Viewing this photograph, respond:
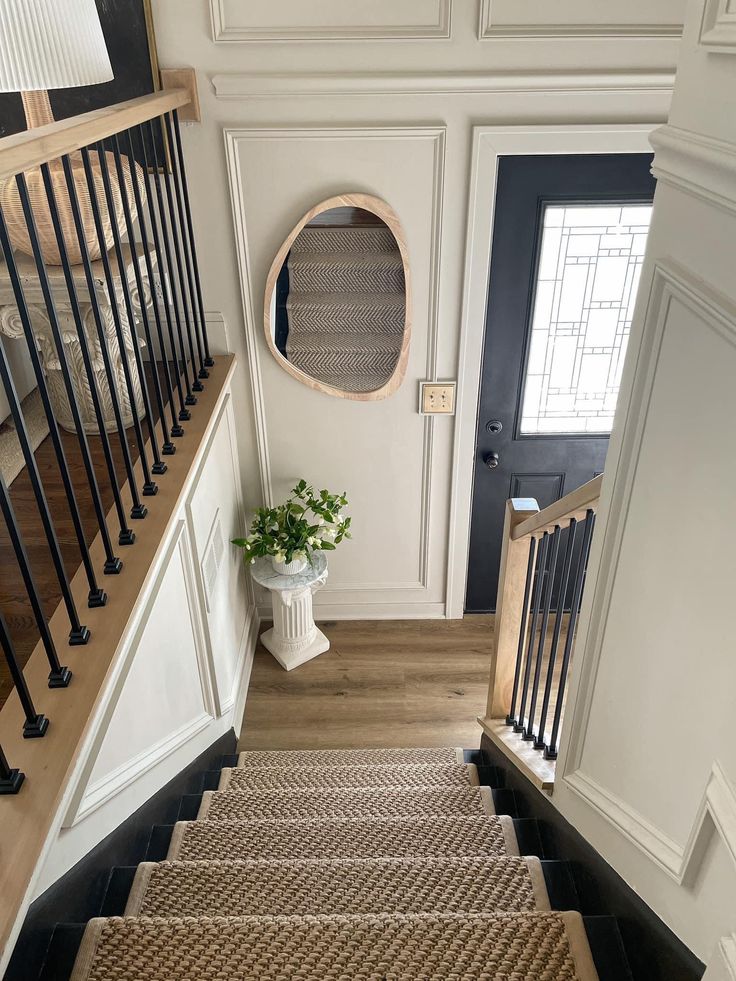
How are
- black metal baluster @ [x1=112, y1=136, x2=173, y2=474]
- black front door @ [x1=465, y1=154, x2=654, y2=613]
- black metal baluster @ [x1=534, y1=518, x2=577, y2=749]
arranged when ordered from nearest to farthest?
black metal baluster @ [x1=112, y1=136, x2=173, y2=474] → black metal baluster @ [x1=534, y1=518, x2=577, y2=749] → black front door @ [x1=465, y1=154, x2=654, y2=613]

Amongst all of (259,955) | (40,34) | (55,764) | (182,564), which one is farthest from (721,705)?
(40,34)

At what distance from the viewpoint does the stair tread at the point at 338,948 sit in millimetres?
1418

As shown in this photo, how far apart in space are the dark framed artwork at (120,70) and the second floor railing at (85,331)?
145 mm

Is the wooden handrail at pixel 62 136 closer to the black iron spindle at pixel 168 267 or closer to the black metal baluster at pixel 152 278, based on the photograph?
the black metal baluster at pixel 152 278

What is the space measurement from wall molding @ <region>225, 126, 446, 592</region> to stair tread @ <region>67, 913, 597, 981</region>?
6.68 ft

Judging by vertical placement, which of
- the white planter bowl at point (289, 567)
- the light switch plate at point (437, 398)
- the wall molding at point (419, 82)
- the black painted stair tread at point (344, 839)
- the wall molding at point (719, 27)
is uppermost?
the wall molding at point (719, 27)

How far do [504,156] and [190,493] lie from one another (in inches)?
63.9

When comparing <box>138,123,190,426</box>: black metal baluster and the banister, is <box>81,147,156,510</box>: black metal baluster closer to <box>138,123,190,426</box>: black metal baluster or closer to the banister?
<box>138,123,190,426</box>: black metal baluster

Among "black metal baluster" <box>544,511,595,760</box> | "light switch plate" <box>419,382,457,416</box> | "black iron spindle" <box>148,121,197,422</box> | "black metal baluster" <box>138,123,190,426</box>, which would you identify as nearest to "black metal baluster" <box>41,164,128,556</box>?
"black metal baluster" <box>138,123,190,426</box>

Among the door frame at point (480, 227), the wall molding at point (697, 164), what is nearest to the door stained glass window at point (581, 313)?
the door frame at point (480, 227)

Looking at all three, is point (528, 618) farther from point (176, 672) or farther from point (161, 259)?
point (161, 259)

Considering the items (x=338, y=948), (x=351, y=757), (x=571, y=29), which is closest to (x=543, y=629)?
(x=338, y=948)

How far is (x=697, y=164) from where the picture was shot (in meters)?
1.14

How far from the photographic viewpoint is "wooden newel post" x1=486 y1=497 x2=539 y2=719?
227 cm
